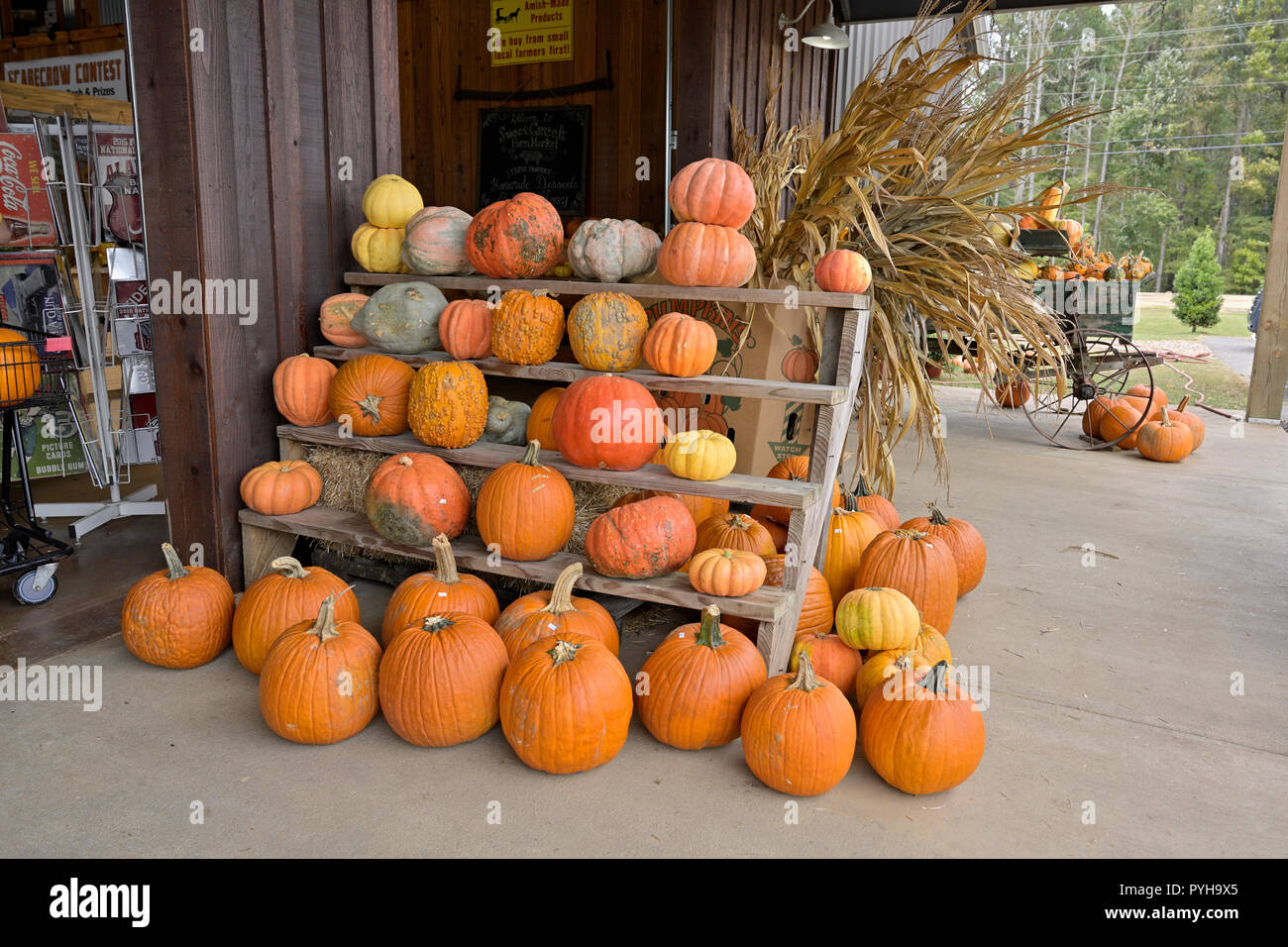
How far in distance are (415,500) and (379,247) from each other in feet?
3.77

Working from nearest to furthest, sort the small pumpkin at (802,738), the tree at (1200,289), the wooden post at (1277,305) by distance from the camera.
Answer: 1. the small pumpkin at (802,738)
2. the wooden post at (1277,305)
3. the tree at (1200,289)

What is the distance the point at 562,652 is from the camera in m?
2.16

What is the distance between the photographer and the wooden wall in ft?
9.65

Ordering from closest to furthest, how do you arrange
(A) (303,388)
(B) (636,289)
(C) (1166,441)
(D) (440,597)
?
1. (D) (440,597)
2. (B) (636,289)
3. (A) (303,388)
4. (C) (1166,441)

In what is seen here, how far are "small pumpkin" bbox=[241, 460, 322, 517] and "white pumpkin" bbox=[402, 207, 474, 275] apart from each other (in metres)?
0.86

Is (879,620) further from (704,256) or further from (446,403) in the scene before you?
(446,403)

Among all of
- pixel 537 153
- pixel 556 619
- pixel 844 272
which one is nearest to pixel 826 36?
pixel 537 153

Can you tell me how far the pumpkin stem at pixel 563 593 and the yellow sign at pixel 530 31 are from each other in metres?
4.54

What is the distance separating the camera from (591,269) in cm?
311

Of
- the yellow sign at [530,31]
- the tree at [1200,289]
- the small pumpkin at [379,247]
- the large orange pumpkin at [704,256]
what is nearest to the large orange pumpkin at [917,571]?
the large orange pumpkin at [704,256]

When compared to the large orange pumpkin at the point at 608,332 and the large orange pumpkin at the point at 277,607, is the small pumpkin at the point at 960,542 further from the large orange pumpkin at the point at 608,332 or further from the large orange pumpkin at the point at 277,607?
the large orange pumpkin at the point at 277,607

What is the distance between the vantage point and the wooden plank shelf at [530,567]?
2467 mm

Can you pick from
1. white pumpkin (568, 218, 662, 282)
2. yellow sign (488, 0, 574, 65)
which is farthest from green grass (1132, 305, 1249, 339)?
white pumpkin (568, 218, 662, 282)

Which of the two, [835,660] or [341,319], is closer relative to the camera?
[835,660]
